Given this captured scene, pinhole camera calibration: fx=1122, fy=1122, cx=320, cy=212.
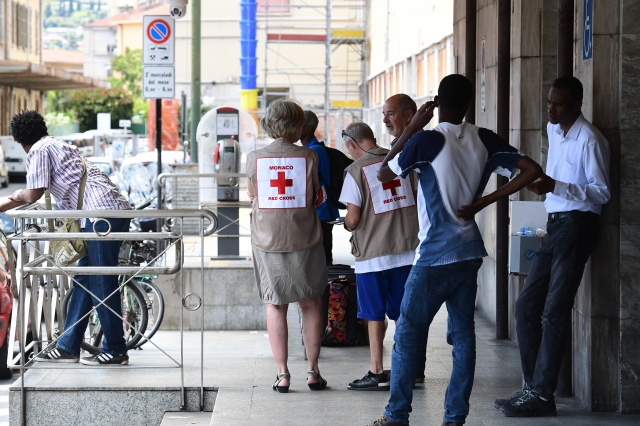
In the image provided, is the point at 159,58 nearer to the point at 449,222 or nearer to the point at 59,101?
the point at 449,222

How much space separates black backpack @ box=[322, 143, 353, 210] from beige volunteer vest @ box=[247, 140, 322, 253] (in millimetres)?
891

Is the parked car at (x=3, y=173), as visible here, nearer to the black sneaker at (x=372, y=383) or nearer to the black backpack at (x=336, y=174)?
the black backpack at (x=336, y=174)

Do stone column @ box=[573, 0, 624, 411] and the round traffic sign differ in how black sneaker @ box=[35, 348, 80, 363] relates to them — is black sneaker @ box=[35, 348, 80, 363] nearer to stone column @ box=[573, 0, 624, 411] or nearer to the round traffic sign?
stone column @ box=[573, 0, 624, 411]

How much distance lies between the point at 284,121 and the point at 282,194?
1.46ft

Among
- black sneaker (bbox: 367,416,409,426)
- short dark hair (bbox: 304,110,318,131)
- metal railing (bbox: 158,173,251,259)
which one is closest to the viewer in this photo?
black sneaker (bbox: 367,416,409,426)

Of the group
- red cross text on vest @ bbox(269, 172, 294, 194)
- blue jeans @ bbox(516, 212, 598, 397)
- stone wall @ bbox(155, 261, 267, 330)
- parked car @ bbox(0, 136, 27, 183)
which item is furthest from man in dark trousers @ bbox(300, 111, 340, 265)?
parked car @ bbox(0, 136, 27, 183)

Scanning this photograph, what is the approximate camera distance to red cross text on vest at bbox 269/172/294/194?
6680 millimetres

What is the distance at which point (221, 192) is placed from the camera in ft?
45.1

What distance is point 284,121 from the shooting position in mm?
6750

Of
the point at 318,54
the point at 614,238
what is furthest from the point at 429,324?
the point at 318,54

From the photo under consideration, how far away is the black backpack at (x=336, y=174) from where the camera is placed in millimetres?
7723

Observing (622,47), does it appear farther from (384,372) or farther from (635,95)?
(384,372)

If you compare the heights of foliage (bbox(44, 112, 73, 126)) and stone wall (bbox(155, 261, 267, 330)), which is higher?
foliage (bbox(44, 112, 73, 126))

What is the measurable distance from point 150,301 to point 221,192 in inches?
164
